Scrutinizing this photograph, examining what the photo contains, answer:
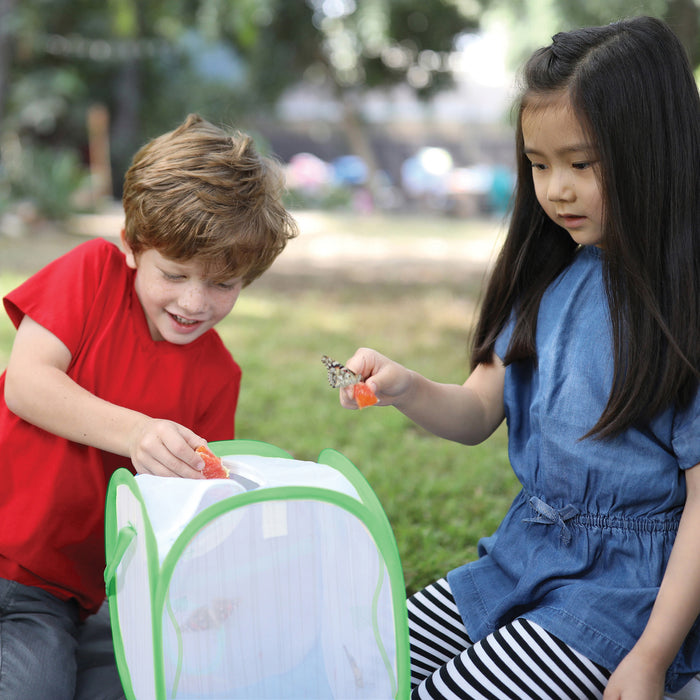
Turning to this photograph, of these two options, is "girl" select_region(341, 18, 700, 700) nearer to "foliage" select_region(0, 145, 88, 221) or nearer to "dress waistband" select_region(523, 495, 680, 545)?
"dress waistband" select_region(523, 495, 680, 545)

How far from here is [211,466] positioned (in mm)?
1124

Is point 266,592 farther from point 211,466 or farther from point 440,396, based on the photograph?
point 440,396

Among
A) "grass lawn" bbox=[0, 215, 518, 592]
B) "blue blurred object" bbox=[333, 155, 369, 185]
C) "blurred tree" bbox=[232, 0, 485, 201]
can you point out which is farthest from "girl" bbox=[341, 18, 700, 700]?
"blue blurred object" bbox=[333, 155, 369, 185]

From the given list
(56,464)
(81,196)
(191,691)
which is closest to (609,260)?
(191,691)

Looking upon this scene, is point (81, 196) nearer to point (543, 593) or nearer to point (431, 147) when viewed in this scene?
point (543, 593)

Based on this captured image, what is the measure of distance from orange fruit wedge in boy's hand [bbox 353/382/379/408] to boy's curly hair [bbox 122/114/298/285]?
0.32 meters

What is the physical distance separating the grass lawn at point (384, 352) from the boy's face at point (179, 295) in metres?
0.80

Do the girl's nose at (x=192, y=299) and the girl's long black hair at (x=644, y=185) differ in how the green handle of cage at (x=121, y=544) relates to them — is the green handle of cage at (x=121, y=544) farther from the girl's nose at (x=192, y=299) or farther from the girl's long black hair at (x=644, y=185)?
the girl's long black hair at (x=644, y=185)

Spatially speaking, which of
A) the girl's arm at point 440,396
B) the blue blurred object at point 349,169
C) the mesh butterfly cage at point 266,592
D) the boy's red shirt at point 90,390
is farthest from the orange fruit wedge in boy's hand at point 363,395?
the blue blurred object at point 349,169

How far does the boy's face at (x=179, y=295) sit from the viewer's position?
137 cm

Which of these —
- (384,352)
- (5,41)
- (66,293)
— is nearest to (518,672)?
(66,293)

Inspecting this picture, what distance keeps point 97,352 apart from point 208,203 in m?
0.31

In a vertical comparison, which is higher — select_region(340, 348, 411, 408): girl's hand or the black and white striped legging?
select_region(340, 348, 411, 408): girl's hand

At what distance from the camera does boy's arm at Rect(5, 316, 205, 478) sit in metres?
1.13
